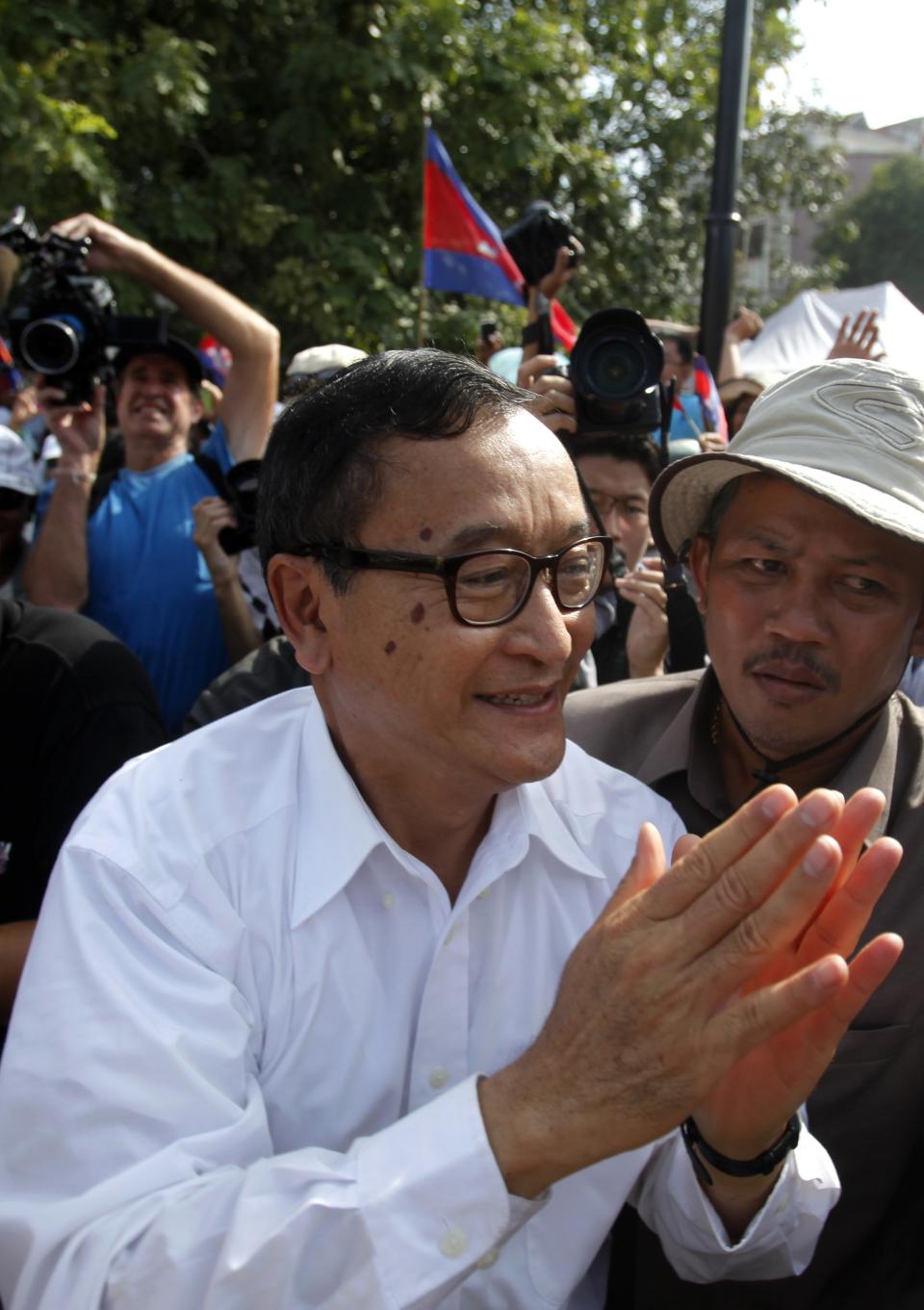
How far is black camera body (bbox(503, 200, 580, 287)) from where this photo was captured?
128 inches

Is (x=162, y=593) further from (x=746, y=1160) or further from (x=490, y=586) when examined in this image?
(x=746, y=1160)

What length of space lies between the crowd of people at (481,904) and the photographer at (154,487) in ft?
3.97

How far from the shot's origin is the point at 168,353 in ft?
13.7

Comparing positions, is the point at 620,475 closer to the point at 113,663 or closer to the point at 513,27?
the point at 113,663

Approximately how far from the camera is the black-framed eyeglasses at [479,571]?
1.55m

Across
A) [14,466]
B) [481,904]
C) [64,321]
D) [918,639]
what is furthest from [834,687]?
[64,321]

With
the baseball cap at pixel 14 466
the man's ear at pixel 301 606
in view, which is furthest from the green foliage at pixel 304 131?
the man's ear at pixel 301 606

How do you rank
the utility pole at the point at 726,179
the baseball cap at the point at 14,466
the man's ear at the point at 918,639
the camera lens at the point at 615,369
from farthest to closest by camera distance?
the utility pole at the point at 726,179 < the baseball cap at the point at 14,466 < the camera lens at the point at 615,369 < the man's ear at the point at 918,639

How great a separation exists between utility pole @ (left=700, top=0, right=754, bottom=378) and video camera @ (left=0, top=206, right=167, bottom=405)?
236 centimetres

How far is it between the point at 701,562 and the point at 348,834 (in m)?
1.06

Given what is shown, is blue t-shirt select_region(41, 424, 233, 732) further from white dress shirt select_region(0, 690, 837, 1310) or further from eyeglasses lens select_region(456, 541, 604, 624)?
eyeglasses lens select_region(456, 541, 604, 624)

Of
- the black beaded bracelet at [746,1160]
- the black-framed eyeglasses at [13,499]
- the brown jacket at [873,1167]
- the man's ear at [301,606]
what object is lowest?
the brown jacket at [873,1167]

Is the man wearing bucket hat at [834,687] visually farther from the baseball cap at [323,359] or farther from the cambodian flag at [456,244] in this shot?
the cambodian flag at [456,244]

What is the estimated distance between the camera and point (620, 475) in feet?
11.8
